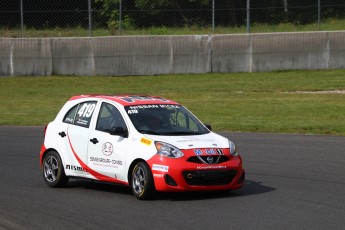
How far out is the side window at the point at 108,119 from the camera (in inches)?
488

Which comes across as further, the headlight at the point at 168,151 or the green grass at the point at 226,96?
the green grass at the point at 226,96

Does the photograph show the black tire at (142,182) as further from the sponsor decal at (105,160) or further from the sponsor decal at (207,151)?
the sponsor decal at (207,151)

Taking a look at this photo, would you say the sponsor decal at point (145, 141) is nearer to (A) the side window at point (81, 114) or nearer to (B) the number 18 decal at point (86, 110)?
(A) the side window at point (81, 114)

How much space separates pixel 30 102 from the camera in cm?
2792

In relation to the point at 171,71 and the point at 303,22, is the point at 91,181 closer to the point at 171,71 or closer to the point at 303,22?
the point at 171,71

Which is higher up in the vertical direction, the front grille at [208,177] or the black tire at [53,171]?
the front grille at [208,177]

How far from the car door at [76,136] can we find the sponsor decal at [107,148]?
1.42 ft

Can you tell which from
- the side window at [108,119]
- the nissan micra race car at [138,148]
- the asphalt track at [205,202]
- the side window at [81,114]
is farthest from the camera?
the side window at [81,114]

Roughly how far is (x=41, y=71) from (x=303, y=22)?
9.76 metres

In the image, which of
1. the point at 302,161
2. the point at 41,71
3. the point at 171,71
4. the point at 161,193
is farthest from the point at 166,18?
the point at 161,193

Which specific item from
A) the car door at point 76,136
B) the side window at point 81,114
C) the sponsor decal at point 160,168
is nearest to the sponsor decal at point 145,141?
the sponsor decal at point 160,168

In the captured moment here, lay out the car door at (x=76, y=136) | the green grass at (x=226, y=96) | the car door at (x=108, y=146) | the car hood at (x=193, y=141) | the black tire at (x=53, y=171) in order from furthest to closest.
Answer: the green grass at (x=226, y=96), the black tire at (x=53, y=171), the car door at (x=76, y=136), the car door at (x=108, y=146), the car hood at (x=193, y=141)

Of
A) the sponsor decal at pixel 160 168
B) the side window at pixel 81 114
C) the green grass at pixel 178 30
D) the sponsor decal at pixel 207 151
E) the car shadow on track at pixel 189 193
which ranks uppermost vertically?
the green grass at pixel 178 30

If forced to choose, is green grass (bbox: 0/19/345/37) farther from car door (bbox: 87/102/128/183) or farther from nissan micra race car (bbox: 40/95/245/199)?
car door (bbox: 87/102/128/183)
